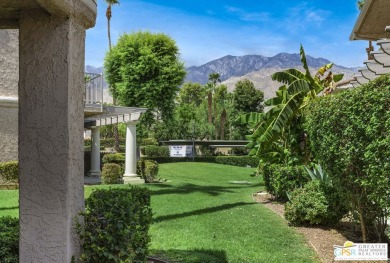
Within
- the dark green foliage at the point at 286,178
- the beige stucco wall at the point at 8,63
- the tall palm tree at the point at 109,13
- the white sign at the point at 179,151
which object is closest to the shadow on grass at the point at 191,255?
the dark green foliage at the point at 286,178

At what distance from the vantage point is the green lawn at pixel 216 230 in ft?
22.2

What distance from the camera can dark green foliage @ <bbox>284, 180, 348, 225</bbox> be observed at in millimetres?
9039

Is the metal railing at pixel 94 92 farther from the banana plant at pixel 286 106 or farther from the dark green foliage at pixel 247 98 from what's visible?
the dark green foliage at pixel 247 98

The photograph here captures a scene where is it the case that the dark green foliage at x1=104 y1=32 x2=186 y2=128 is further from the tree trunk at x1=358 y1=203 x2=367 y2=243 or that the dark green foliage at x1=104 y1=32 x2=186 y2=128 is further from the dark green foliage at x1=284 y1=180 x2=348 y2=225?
the tree trunk at x1=358 y1=203 x2=367 y2=243

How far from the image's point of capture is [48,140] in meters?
4.08

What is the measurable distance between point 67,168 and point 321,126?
16.1 ft

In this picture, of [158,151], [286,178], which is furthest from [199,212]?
[158,151]

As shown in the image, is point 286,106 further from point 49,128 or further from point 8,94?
point 8,94

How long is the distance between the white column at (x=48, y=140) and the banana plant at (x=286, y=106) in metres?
9.01

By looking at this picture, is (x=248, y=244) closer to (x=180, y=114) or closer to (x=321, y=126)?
(x=321, y=126)

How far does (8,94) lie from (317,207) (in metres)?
13.6

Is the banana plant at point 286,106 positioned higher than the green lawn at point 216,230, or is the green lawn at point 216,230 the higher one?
the banana plant at point 286,106

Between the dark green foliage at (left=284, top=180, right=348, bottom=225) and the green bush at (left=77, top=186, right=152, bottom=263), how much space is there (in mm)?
5474

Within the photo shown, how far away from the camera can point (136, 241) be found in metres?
4.35
